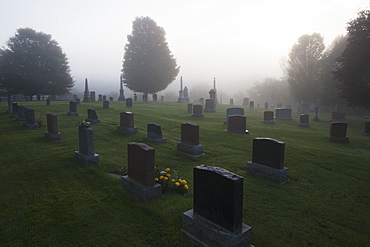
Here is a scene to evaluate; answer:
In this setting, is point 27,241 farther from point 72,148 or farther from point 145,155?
point 72,148

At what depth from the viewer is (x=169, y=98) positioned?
83062mm

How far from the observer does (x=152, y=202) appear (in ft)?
17.4

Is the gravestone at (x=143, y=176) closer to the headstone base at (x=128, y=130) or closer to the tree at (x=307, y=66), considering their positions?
the headstone base at (x=128, y=130)

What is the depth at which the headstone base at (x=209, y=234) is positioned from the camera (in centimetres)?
360

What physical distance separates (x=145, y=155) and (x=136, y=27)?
40.3 m

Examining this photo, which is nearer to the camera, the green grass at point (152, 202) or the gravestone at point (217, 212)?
the gravestone at point (217, 212)

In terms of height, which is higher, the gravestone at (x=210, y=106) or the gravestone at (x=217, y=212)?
the gravestone at (x=210, y=106)

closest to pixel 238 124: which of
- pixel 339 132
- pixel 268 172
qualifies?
pixel 339 132

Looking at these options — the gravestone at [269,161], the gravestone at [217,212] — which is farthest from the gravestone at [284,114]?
the gravestone at [217,212]

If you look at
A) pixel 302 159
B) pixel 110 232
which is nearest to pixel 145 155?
pixel 110 232

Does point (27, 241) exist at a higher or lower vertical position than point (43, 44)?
lower

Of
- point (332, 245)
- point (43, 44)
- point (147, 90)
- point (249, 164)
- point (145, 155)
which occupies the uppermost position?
point (43, 44)

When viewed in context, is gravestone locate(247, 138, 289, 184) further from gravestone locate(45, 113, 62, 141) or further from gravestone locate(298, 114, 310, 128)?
gravestone locate(298, 114, 310, 128)

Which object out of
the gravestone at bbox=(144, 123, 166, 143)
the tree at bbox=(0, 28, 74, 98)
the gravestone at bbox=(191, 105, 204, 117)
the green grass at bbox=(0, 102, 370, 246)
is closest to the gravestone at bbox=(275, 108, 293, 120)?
the gravestone at bbox=(191, 105, 204, 117)
